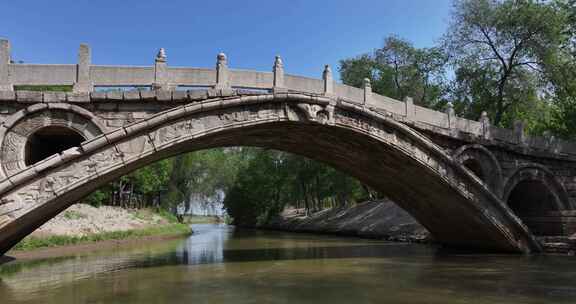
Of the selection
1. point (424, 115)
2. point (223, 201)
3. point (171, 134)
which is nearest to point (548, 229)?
point (424, 115)

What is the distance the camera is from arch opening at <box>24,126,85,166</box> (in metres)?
11.9

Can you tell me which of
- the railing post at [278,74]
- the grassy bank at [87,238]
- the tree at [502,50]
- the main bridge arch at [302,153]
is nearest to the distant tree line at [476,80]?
the tree at [502,50]

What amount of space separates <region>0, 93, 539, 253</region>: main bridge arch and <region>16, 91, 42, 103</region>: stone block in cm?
172

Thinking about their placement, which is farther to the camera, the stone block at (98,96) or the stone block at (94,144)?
the stone block at (98,96)

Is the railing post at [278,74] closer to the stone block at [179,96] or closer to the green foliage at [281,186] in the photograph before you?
the stone block at [179,96]

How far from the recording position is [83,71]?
11.5 meters

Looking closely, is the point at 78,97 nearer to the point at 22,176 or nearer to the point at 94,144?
the point at 94,144

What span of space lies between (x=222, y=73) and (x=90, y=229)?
600 inches

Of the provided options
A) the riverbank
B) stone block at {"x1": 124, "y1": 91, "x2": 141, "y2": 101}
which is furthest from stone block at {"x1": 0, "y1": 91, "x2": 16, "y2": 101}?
the riverbank

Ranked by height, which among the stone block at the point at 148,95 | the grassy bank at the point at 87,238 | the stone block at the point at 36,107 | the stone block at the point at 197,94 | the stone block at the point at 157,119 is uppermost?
the stone block at the point at 197,94

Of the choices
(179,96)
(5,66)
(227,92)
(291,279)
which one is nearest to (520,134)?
(291,279)

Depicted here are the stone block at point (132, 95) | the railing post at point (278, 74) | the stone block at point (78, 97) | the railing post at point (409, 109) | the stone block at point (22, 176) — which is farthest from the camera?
the railing post at point (409, 109)

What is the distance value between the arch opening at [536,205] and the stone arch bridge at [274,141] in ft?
0.19

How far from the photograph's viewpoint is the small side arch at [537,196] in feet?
58.4
